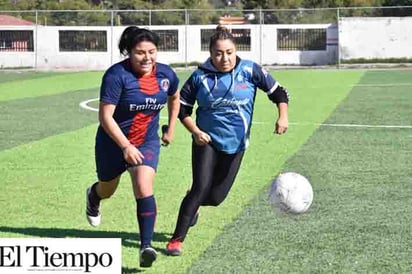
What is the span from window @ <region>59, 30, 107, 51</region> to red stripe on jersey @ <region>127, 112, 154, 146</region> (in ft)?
125

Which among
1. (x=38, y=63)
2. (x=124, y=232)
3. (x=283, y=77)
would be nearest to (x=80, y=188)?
(x=124, y=232)

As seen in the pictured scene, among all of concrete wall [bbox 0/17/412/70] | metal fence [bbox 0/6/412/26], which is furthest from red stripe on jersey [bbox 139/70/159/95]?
metal fence [bbox 0/6/412/26]

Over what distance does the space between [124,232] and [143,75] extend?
1691 mm

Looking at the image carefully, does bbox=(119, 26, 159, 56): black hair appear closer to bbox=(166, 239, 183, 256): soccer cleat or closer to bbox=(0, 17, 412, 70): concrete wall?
bbox=(166, 239, 183, 256): soccer cleat

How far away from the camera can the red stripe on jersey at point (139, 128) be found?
6855 millimetres

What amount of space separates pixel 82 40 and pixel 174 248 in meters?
39.0

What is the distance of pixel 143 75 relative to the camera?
6.76 meters

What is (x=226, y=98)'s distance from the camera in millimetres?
7047

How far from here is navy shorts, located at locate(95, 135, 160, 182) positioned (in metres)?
6.89

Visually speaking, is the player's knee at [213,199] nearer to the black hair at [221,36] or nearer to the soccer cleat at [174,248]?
the soccer cleat at [174,248]

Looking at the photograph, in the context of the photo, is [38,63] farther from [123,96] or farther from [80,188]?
[123,96]

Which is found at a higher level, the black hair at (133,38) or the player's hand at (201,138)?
the black hair at (133,38)

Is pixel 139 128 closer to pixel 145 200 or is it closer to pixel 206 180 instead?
pixel 145 200

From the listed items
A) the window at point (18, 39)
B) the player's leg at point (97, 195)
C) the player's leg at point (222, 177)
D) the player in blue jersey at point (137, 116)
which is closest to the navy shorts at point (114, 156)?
the player in blue jersey at point (137, 116)
